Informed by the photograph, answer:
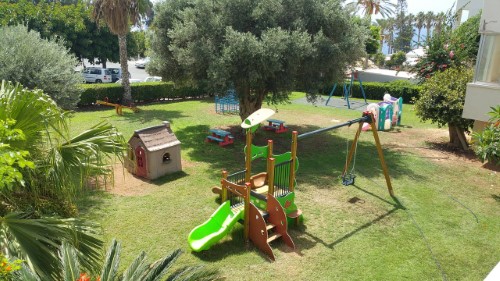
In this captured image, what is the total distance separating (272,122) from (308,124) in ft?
8.05

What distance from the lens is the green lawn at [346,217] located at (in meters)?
6.29

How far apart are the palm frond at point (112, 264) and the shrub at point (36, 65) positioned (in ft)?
26.9

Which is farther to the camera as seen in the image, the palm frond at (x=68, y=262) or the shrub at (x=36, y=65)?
the shrub at (x=36, y=65)

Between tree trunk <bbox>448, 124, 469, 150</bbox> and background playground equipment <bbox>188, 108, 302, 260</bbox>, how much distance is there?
8629mm

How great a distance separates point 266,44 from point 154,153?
4616 mm

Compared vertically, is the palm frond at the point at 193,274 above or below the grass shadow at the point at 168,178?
above

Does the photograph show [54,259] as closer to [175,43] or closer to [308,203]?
[308,203]

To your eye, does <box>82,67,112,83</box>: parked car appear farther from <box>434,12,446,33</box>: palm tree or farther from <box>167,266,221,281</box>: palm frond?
<box>167,266,221,281</box>: palm frond

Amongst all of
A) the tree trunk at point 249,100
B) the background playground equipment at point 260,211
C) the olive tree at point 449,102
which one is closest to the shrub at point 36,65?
the tree trunk at point 249,100

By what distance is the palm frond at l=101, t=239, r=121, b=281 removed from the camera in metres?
3.98

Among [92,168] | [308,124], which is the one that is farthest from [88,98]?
[92,168]

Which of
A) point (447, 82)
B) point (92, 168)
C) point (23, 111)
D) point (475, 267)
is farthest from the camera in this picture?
point (447, 82)

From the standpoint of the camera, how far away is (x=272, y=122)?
51.8ft

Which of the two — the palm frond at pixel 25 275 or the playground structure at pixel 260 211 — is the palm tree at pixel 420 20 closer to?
the playground structure at pixel 260 211
